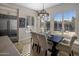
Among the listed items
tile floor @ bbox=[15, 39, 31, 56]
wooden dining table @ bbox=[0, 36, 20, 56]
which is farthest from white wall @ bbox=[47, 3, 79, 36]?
wooden dining table @ bbox=[0, 36, 20, 56]

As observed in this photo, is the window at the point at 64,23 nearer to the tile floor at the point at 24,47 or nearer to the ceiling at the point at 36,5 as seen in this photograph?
the ceiling at the point at 36,5

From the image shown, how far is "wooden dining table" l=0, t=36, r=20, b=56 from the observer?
1843 millimetres

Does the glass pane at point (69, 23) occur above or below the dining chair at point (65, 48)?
above

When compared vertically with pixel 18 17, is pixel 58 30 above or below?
below

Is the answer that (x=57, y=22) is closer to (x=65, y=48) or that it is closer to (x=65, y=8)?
(x=65, y=8)

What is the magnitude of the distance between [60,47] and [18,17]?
3.45 ft

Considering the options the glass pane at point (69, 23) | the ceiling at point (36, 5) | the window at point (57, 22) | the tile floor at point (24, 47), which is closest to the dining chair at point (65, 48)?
the glass pane at point (69, 23)

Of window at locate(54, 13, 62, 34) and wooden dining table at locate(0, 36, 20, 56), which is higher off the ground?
window at locate(54, 13, 62, 34)

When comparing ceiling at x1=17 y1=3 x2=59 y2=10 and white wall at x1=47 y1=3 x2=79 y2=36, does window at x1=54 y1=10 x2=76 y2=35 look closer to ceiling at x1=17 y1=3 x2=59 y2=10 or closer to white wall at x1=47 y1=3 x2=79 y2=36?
white wall at x1=47 y1=3 x2=79 y2=36

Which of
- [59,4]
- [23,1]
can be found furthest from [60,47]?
[23,1]

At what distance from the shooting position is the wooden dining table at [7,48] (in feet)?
6.05

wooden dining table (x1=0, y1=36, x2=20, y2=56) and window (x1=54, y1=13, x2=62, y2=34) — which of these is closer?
wooden dining table (x1=0, y1=36, x2=20, y2=56)

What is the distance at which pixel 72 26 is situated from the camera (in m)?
1.90

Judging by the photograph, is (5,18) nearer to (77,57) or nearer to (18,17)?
(18,17)
